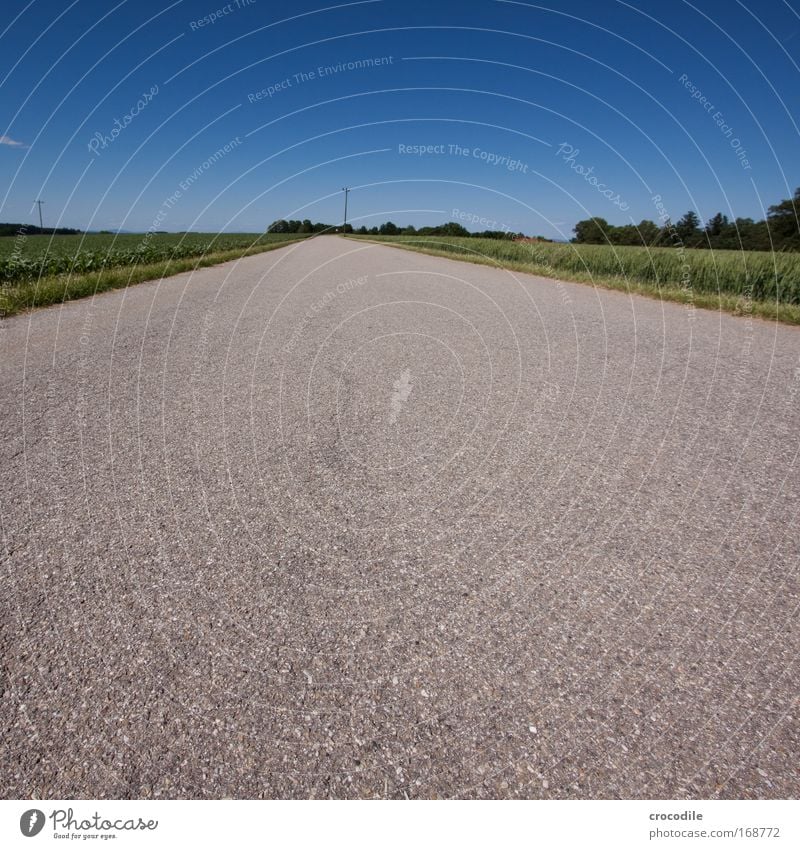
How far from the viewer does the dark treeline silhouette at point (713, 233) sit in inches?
1121

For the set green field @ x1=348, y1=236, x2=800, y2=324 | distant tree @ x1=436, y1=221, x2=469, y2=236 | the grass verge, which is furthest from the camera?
distant tree @ x1=436, y1=221, x2=469, y2=236

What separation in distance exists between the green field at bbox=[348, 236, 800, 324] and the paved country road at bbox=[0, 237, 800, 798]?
9073 millimetres

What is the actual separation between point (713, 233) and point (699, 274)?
2287 cm

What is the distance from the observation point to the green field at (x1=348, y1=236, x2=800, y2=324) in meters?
13.4

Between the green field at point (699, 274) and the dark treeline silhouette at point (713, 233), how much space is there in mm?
7092

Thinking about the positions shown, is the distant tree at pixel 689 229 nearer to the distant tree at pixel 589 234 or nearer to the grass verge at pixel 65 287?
the distant tree at pixel 589 234

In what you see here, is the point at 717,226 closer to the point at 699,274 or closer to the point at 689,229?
the point at 689,229

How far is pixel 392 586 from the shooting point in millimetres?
2645
